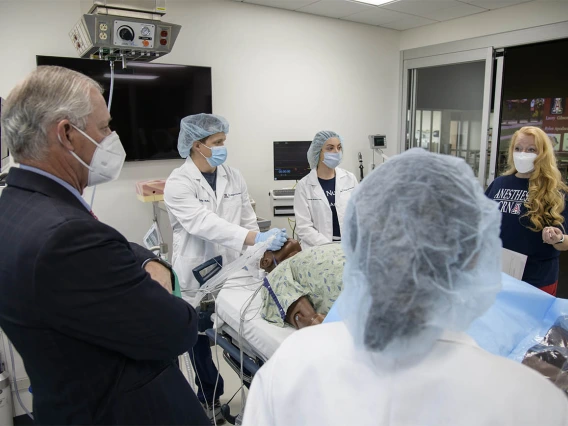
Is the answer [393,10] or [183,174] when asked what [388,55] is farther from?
[183,174]

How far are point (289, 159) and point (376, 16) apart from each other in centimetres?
157

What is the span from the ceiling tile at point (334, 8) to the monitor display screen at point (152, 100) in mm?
1112

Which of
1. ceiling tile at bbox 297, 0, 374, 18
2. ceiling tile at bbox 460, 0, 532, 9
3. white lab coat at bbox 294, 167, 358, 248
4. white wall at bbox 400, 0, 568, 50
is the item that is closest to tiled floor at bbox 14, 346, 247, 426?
white lab coat at bbox 294, 167, 358, 248

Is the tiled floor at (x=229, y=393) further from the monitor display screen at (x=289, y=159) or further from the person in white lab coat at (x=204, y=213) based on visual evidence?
the monitor display screen at (x=289, y=159)

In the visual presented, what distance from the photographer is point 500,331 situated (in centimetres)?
126

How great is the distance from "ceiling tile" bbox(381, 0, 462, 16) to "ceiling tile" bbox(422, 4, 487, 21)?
0.09 metres

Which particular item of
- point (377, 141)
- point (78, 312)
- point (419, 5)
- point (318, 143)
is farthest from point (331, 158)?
point (78, 312)

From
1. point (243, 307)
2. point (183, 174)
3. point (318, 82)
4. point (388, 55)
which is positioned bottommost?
point (243, 307)

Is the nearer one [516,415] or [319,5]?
[516,415]

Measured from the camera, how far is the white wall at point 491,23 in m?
3.20

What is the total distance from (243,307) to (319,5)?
9.29ft

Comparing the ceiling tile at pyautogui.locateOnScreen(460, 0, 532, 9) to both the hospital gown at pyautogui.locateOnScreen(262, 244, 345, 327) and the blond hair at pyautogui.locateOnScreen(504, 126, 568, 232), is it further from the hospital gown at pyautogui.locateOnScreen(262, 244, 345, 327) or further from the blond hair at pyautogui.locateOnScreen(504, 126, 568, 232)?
the hospital gown at pyautogui.locateOnScreen(262, 244, 345, 327)

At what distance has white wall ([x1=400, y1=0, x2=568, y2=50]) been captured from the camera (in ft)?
10.5

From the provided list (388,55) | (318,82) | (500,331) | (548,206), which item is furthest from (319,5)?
(500,331)
